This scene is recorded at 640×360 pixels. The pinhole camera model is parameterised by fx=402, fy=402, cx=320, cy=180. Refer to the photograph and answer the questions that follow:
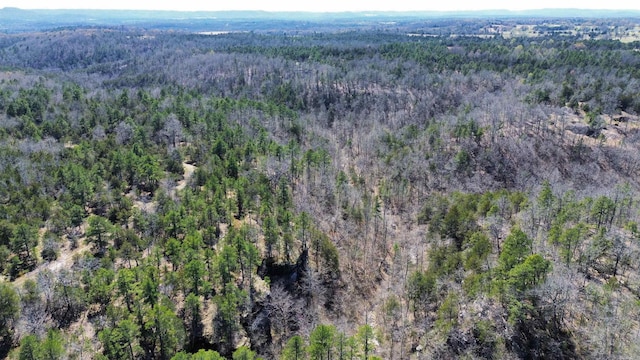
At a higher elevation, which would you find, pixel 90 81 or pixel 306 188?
pixel 90 81

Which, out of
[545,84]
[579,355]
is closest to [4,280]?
[579,355]

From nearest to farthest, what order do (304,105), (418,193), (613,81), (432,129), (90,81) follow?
(418,193) < (432,129) < (613,81) < (304,105) < (90,81)

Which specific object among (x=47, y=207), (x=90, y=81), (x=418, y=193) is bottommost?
(x=418, y=193)

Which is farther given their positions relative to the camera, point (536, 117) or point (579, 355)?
point (536, 117)

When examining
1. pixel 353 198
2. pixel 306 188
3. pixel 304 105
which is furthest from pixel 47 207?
pixel 304 105

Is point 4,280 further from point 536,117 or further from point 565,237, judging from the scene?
point 536,117

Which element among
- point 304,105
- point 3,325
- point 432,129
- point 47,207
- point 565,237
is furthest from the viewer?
point 304,105

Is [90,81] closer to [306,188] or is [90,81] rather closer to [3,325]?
[306,188]
